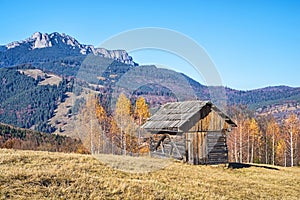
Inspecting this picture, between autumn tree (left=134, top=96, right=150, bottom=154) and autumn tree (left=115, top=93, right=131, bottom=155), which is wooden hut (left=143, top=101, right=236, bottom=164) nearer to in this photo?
autumn tree (left=115, top=93, right=131, bottom=155)

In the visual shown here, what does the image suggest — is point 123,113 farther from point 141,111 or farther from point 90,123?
point 90,123

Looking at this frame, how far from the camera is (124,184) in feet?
46.5

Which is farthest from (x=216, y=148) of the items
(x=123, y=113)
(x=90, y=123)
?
(x=90, y=123)

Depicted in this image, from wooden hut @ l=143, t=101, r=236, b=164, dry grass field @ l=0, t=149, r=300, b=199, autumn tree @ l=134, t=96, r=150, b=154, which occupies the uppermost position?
autumn tree @ l=134, t=96, r=150, b=154

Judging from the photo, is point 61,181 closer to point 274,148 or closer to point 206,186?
point 206,186

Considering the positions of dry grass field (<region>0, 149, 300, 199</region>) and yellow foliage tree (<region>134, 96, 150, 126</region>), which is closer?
dry grass field (<region>0, 149, 300, 199</region>)

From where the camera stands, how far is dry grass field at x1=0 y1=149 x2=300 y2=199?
11.8m

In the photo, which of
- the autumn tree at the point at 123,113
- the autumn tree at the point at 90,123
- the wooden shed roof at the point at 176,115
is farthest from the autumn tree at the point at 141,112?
the wooden shed roof at the point at 176,115

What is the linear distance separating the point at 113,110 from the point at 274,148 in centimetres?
3737

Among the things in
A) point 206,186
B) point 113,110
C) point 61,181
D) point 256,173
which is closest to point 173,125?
point 256,173

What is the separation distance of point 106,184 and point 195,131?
590 inches

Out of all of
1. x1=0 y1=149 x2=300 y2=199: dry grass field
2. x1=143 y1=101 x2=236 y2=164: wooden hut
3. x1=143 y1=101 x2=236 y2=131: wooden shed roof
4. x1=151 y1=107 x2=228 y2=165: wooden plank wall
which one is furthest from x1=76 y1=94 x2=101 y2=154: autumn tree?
x1=0 y1=149 x2=300 y2=199: dry grass field

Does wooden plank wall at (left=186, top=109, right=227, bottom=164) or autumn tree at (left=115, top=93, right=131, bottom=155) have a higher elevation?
autumn tree at (left=115, top=93, right=131, bottom=155)

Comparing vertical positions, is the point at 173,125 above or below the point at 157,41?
below
